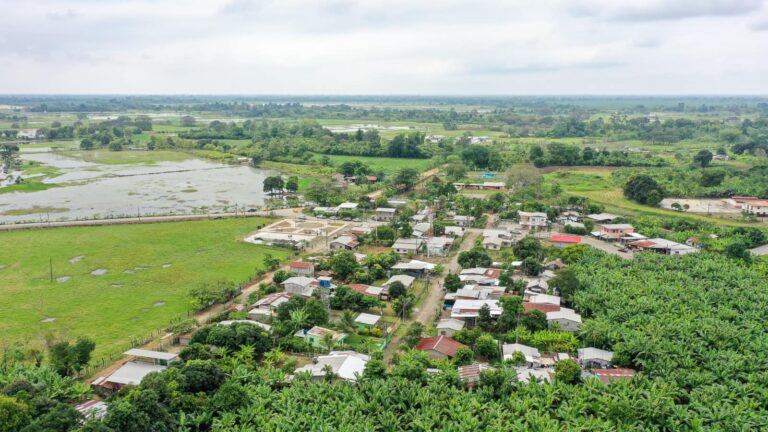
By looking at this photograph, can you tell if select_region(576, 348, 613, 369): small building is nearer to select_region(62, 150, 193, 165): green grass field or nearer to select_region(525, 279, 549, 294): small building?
select_region(525, 279, 549, 294): small building

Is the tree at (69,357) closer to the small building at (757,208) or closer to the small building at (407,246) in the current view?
the small building at (407,246)

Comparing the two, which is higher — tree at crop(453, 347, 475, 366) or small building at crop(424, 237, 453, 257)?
small building at crop(424, 237, 453, 257)

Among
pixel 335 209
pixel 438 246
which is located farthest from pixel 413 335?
pixel 335 209

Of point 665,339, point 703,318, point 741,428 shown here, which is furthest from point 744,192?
point 741,428

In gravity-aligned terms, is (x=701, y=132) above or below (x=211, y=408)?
above

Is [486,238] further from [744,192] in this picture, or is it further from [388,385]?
[744,192]

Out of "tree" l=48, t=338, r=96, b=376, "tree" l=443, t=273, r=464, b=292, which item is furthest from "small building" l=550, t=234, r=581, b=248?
"tree" l=48, t=338, r=96, b=376

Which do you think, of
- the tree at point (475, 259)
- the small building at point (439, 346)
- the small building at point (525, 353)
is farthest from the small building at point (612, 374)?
the tree at point (475, 259)
